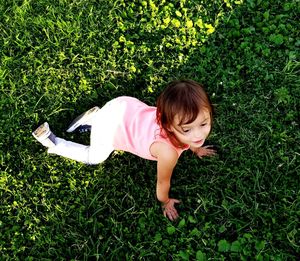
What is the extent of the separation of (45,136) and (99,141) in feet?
1.73

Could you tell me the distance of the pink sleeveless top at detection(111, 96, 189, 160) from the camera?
3451 millimetres

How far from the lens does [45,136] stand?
404cm

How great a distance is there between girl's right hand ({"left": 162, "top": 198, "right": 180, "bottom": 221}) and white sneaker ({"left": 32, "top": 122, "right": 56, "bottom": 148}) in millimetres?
1097

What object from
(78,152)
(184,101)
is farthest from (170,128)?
(78,152)

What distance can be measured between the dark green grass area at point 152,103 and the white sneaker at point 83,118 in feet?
0.36

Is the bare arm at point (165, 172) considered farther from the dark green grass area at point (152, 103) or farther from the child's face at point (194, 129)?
the child's face at point (194, 129)

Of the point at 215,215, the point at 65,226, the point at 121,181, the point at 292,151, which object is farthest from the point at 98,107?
the point at 292,151

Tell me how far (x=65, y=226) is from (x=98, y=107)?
43.6 inches

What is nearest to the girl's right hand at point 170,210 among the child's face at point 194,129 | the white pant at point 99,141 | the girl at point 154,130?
the girl at point 154,130

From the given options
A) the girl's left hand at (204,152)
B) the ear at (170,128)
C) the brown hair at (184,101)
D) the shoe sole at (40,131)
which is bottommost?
the girl's left hand at (204,152)

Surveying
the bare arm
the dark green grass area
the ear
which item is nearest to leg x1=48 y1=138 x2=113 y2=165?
the dark green grass area

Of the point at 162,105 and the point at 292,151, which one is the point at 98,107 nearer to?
the point at 162,105

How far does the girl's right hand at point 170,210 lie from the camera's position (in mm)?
3787

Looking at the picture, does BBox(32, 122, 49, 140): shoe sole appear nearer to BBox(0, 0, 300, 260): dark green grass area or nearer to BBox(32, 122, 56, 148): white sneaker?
BBox(32, 122, 56, 148): white sneaker
